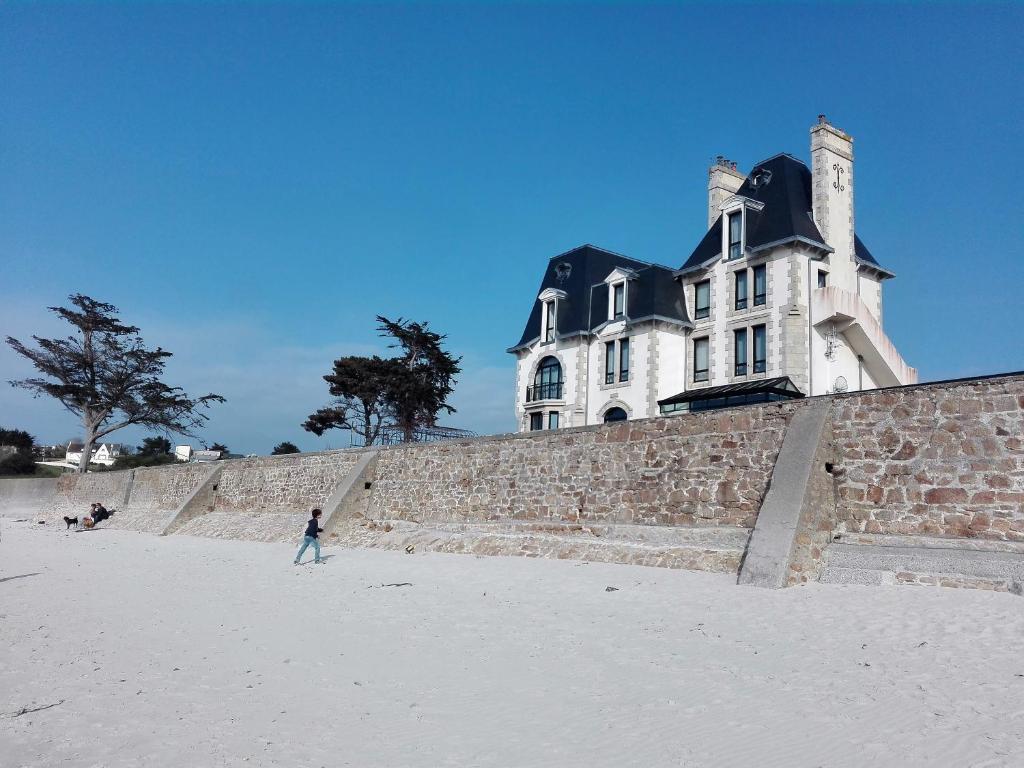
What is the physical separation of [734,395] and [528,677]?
17937mm

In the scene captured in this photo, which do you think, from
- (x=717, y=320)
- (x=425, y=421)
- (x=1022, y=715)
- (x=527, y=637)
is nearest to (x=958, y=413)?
(x=1022, y=715)

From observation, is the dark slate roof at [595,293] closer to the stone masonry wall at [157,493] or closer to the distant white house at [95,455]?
the stone masonry wall at [157,493]

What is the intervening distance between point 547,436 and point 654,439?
2.81 metres

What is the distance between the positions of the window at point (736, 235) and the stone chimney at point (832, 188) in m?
2.42

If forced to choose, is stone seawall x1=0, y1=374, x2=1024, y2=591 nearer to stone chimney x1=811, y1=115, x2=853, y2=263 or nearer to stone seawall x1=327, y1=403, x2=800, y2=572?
stone seawall x1=327, y1=403, x2=800, y2=572

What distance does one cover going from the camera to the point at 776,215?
81.9 feet

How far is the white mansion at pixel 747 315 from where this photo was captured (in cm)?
2350

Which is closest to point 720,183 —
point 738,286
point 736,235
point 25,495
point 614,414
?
point 736,235

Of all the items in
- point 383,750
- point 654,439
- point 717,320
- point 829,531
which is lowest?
point 383,750

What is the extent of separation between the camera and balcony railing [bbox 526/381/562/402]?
3033 centimetres

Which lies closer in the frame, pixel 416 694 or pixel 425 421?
pixel 416 694

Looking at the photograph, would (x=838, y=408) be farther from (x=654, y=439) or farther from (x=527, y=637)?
(x=527, y=637)

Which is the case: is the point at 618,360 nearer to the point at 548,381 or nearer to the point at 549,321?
the point at 548,381

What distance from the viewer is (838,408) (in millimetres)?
10359
